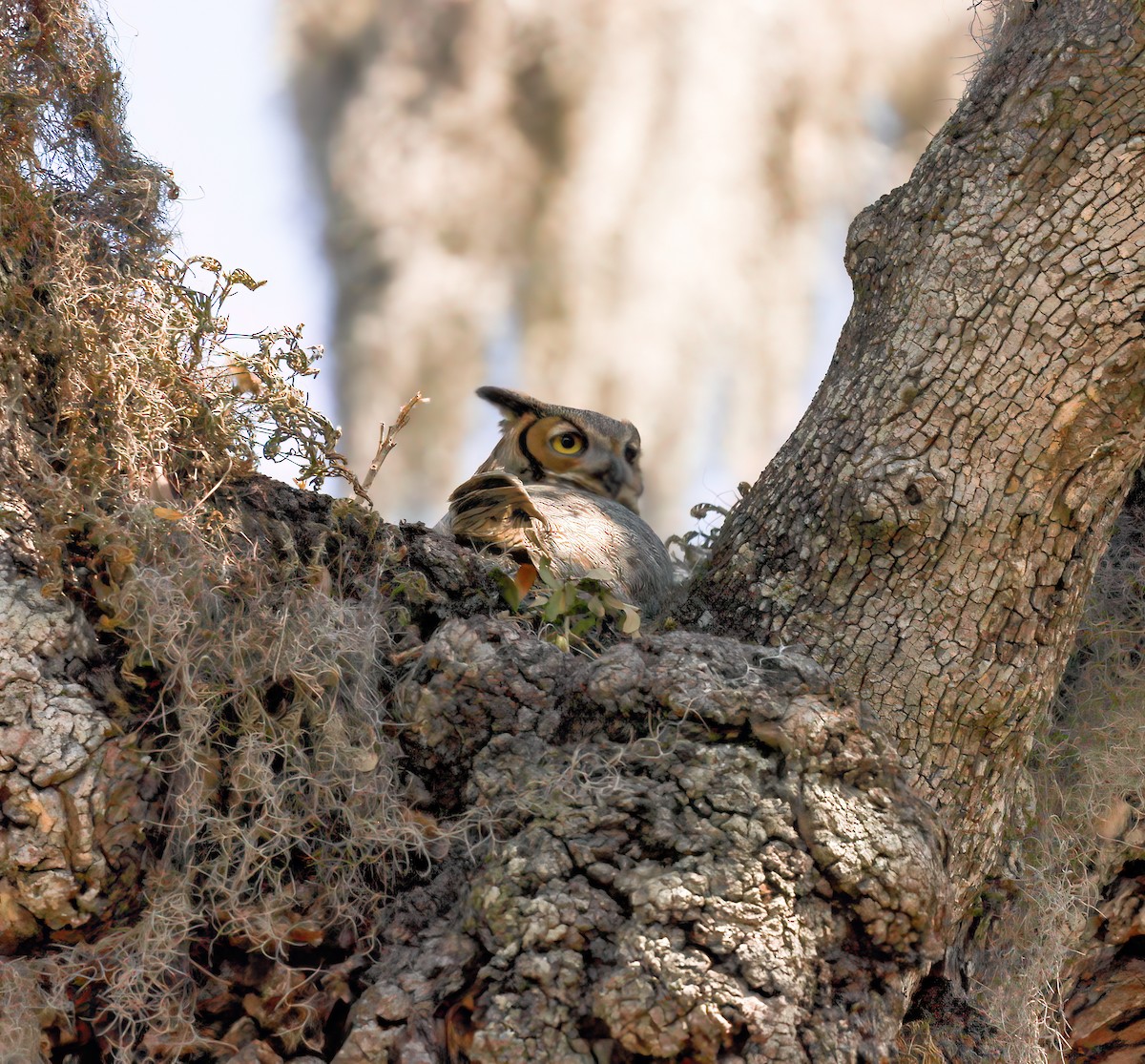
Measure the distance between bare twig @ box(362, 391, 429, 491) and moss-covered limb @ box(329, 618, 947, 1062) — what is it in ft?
1.50

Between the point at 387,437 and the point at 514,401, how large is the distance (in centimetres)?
229

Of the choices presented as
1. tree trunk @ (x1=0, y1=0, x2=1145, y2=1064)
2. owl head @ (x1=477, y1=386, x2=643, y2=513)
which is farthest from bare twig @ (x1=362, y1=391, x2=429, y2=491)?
owl head @ (x1=477, y1=386, x2=643, y2=513)

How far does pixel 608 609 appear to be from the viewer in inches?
89.3

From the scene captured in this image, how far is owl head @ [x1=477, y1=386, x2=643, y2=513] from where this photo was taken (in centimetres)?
453

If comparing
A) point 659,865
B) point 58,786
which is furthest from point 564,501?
point 58,786

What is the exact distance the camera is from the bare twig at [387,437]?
228 cm

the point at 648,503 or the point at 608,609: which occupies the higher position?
the point at 648,503

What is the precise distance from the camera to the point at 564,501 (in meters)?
3.78

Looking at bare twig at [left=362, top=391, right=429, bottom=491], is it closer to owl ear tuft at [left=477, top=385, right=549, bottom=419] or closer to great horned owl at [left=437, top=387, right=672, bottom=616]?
great horned owl at [left=437, top=387, right=672, bottom=616]

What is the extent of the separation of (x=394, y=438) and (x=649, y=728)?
2.83 feet

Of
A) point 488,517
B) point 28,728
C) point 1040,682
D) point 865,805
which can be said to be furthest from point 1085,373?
point 28,728

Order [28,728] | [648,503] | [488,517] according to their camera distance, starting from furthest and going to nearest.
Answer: [648,503], [488,517], [28,728]

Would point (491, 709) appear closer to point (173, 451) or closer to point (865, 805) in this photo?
point (865, 805)

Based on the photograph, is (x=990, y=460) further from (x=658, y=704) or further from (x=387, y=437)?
(x=387, y=437)
